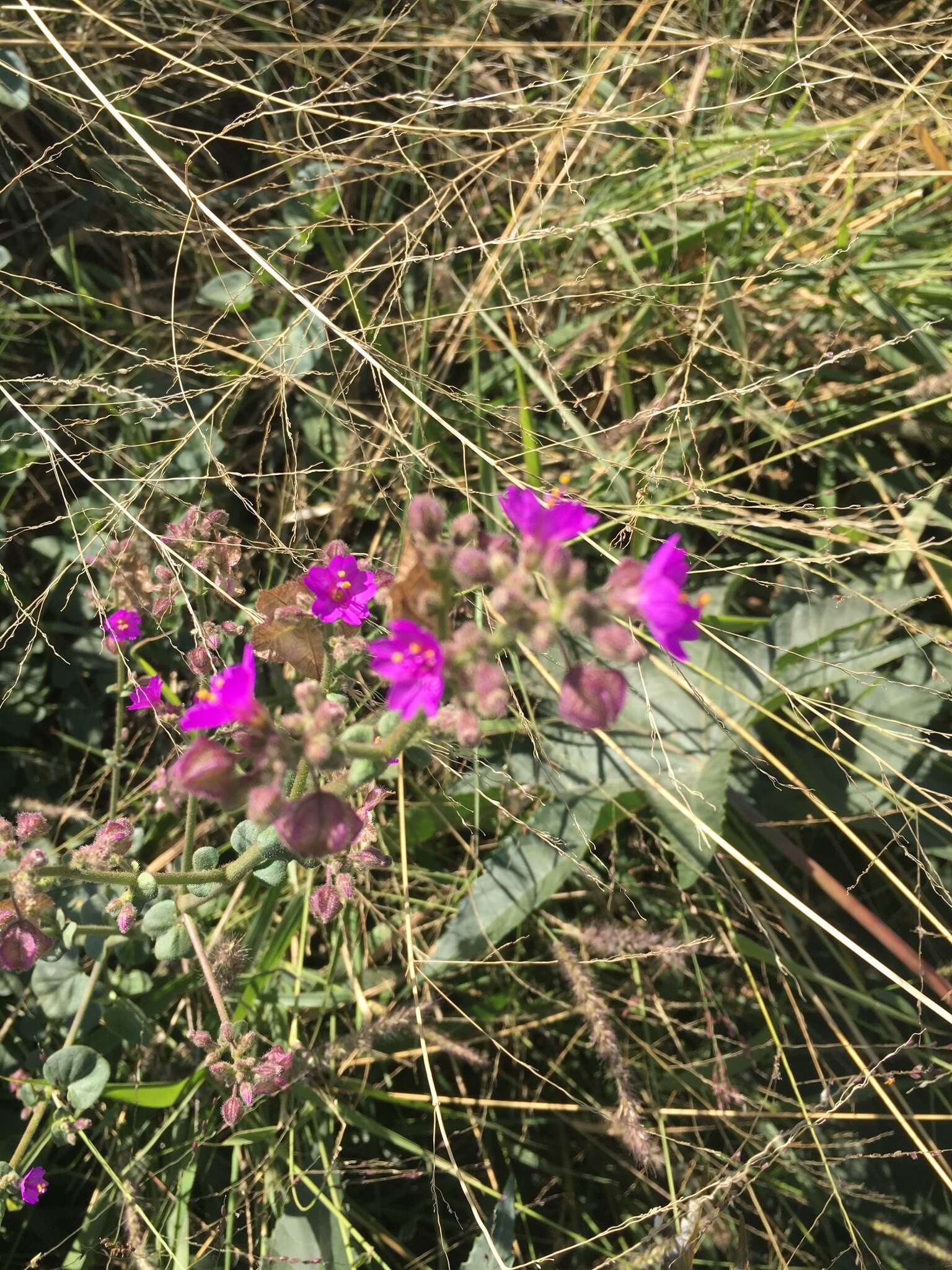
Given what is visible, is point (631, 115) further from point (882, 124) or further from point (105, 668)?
point (105, 668)

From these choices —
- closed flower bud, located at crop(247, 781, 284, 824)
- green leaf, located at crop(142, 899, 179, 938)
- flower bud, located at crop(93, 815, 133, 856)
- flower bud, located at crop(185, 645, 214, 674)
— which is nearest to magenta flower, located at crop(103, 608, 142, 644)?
flower bud, located at crop(185, 645, 214, 674)

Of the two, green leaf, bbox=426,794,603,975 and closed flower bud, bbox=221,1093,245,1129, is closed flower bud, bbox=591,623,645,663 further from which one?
closed flower bud, bbox=221,1093,245,1129

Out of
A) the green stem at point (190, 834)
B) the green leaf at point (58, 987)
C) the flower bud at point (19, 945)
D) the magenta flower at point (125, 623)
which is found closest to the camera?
the flower bud at point (19, 945)

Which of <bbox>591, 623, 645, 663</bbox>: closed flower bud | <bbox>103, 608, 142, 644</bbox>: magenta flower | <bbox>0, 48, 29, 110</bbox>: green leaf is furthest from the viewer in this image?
<bbox>0, 48, 29, 110</bbox>: green leaf

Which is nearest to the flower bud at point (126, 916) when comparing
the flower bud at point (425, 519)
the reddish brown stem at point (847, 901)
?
the flower bud at point (425, 519)

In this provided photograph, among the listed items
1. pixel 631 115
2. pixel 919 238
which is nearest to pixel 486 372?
pixel 631 115

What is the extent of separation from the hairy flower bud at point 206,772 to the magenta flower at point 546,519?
71 cm

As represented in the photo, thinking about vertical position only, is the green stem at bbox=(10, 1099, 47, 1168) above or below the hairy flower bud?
below

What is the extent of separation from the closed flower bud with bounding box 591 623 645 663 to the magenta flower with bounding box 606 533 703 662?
5 cm

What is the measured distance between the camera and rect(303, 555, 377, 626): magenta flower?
2457mm

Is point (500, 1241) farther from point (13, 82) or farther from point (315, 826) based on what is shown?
point (13, 82)

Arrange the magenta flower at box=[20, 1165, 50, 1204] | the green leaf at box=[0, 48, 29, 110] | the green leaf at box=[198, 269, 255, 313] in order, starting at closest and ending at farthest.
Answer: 1. the magenta flower at box=[20, 1165, 50, 1204]
2. the green leaf at box=[0, 48, 29, 110]
3. the green leaf at box=[198, 269, 255, 313]

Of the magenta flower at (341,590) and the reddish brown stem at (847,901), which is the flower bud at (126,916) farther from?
the reddish brown stem at (847,901)

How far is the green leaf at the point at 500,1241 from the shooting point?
2.82m
